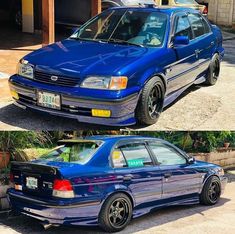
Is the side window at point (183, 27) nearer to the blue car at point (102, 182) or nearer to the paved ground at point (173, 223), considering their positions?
the blue car at point (102, 182)

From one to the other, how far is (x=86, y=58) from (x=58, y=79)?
1.75 feet

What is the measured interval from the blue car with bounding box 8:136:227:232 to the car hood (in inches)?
35.6

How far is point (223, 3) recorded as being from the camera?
23.2 meters

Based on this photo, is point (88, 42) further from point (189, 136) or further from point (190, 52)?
point (189, 136)

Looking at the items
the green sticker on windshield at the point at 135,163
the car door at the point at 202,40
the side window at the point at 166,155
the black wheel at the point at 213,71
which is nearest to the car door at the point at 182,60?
the car door at the point at 202,40

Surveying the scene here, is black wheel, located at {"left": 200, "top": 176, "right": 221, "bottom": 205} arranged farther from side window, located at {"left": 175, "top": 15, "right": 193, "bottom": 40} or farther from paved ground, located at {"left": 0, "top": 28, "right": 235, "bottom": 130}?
side window, located at {"left": 175, "top": 15, "right": 193, "bottom": 40}

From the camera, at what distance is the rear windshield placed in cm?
546

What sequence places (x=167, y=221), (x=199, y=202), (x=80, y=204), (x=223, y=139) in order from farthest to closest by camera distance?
(x=223, y=139) < (x=199, y=202) < (x=167, y=221) < (x=80, y=204)

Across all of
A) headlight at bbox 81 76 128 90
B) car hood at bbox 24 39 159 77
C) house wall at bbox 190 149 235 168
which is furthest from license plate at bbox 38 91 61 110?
house wall at bbox 190 149 235 168

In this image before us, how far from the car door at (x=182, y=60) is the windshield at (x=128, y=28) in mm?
268

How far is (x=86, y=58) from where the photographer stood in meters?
6.31

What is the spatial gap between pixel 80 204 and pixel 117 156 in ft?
2.80

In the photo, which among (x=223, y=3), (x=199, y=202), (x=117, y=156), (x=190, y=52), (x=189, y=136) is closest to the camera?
(x=117, y=156)

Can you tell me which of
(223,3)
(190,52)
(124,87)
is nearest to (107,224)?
(124,87)
